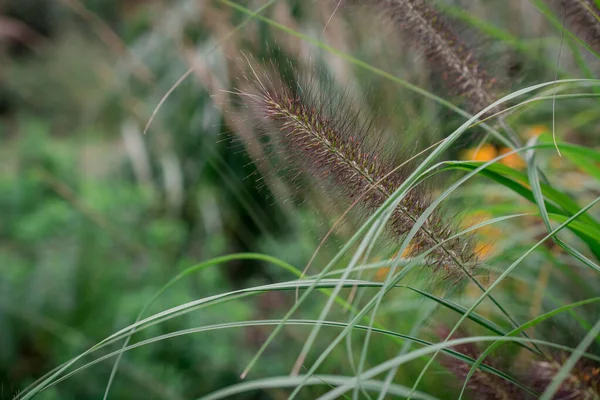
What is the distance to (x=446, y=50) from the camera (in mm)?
693

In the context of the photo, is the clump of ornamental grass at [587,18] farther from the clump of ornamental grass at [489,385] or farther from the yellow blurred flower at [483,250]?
the clump of ornamental grass at [489,385]

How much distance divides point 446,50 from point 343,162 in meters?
0.24

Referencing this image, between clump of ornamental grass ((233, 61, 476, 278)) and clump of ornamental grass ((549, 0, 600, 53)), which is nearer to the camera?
clump of ornamental grass ((233, 61, 476, 278))

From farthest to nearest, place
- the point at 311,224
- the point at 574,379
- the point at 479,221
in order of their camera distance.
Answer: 1. the point at 311,224
2. the point at 479,221
3. the point at 574,379

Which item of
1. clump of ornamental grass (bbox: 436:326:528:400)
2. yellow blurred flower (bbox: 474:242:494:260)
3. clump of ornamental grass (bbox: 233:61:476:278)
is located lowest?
clump of ornamental grass (bbox: 436:326:528:400)

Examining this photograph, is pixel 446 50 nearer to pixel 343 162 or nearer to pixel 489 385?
pixel 343 162

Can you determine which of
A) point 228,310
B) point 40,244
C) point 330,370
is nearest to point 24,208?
point 40,244

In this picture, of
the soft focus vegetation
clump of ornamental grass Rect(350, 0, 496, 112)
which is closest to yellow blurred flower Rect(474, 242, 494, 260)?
the soft focus vegetation

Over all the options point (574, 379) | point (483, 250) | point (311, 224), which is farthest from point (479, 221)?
point (311, 224)

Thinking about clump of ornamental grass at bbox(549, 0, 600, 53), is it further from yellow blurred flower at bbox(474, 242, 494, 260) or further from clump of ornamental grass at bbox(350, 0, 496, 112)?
yellow blurred flower at bbox(474, 242, 494, 260)

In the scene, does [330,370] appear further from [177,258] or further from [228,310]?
[177,258]

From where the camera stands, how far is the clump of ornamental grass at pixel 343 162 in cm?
53

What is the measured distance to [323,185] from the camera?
56cm

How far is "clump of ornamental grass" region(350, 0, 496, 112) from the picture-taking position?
68cm
